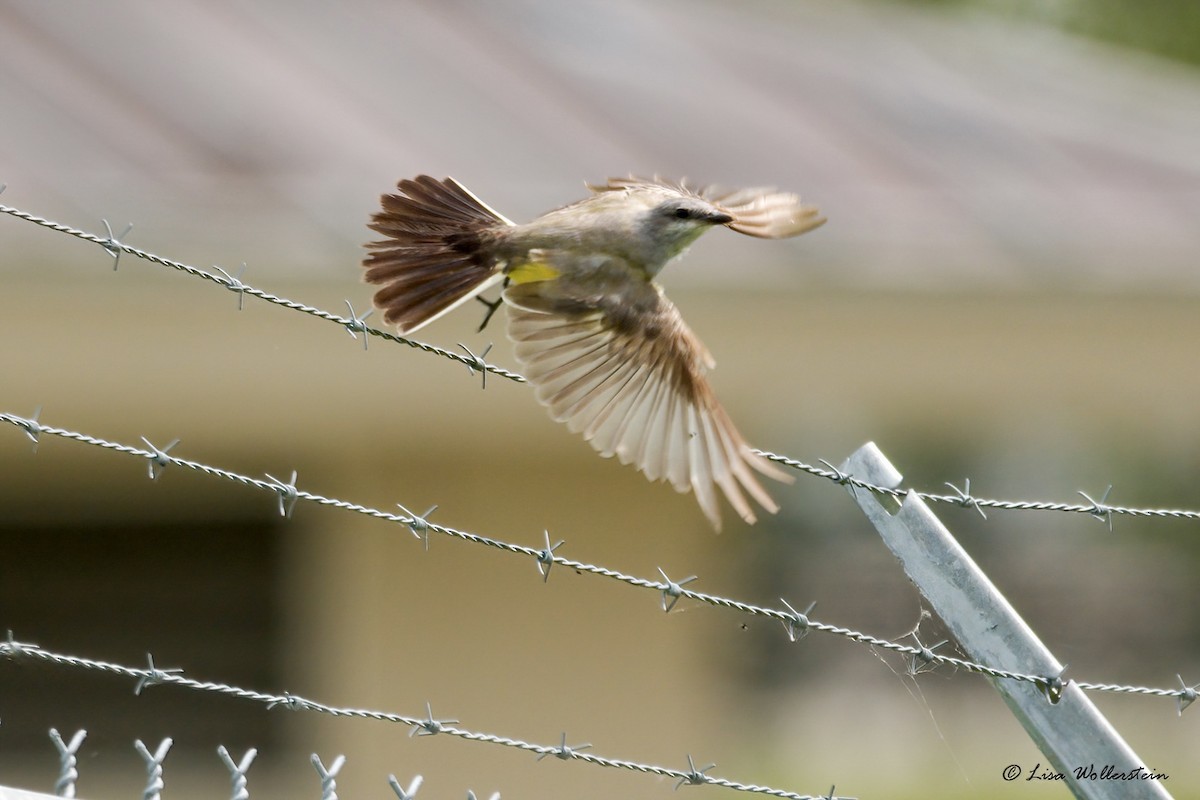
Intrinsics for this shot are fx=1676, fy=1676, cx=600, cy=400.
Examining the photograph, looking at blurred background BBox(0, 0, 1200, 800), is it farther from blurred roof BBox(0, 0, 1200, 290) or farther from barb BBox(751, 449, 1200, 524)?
barb BBox(751, 449, 1200, 524)

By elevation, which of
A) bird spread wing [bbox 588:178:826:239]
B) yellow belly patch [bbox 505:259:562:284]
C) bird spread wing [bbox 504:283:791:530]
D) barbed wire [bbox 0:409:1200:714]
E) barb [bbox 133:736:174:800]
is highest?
bird spread wing [bbox 588:178:826:239]

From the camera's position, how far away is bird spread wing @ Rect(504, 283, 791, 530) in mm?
3406

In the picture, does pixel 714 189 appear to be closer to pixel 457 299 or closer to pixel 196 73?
pixel 457 299

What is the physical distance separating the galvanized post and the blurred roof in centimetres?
287

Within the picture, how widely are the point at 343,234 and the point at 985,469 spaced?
10937 millimetres

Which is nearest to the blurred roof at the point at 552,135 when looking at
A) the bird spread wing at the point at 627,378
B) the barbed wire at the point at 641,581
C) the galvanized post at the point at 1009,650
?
the bird spread wing at the point at 627,378

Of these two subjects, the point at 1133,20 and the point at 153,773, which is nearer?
the point at 153,773

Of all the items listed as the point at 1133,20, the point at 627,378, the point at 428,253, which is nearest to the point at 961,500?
the point at 627,378

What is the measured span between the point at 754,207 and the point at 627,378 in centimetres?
75

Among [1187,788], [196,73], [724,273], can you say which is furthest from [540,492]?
[1187,788]

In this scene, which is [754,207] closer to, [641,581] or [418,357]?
[418,357]

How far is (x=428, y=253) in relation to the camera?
370cm

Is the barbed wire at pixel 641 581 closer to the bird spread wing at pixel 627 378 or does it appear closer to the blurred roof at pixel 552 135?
the bird spread wing at pixel 627 378

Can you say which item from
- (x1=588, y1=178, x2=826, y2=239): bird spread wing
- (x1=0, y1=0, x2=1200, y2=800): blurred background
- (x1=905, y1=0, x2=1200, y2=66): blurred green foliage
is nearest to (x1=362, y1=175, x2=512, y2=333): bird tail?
(x1=588, y1=178, x2=826, y2=239): bird spread wing
